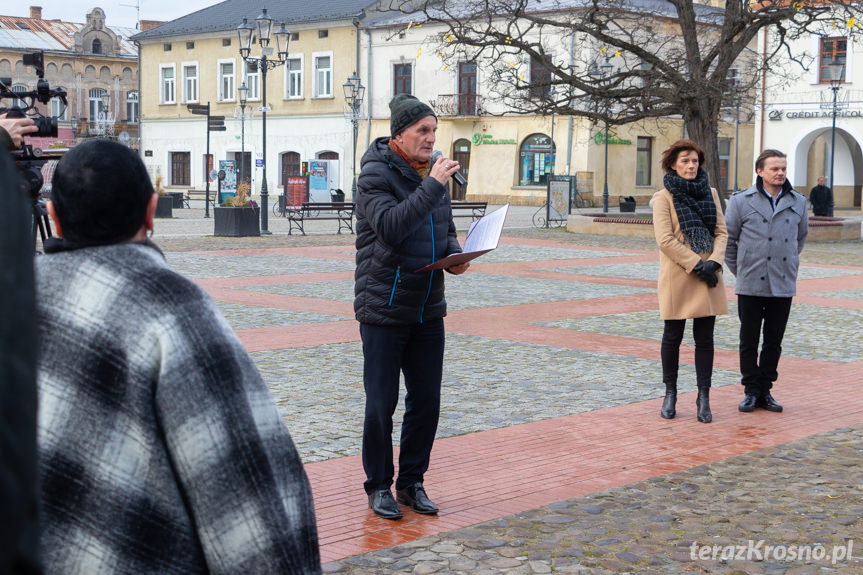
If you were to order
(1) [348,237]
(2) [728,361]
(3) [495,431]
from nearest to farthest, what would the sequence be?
(3) [495,431] → (2) [728,361] → (1) [348,237]

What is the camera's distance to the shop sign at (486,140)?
50.6m

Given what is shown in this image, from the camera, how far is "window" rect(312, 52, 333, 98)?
54.9m

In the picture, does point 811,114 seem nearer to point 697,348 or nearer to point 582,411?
point 697,348

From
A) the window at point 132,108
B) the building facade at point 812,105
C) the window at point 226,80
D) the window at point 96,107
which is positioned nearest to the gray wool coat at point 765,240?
the building facade at point 812,105

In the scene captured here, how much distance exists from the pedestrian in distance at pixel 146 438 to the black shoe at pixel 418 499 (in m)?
3.33

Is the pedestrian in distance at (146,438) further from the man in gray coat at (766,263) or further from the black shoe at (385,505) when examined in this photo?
the man in gray coat at (766,263)

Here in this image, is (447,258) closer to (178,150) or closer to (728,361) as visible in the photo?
(728,361)

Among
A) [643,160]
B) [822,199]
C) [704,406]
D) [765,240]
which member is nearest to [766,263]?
[765,240]

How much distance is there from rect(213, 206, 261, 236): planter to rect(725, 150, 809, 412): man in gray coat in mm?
18872

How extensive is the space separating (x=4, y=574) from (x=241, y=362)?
101cm

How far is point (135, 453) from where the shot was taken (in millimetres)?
1860

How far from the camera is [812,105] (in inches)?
1797

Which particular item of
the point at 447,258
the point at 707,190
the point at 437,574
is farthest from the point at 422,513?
the point at 707,190

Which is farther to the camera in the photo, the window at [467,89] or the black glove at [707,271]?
the window at [467,89]
